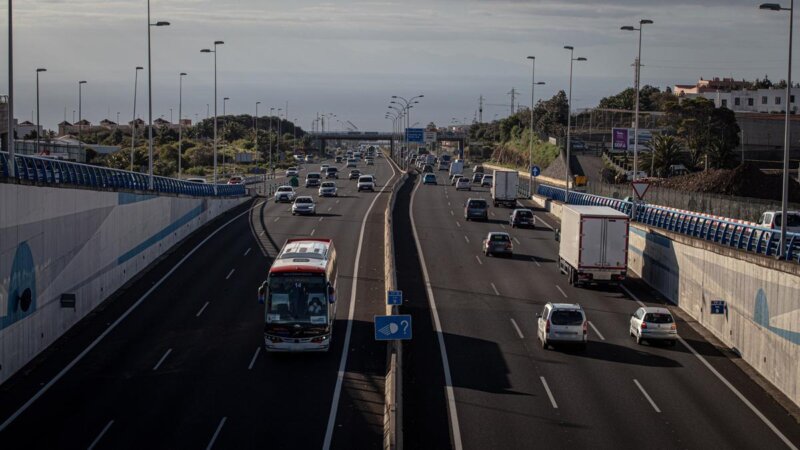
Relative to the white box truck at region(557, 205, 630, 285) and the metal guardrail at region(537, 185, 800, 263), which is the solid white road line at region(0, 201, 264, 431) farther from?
the metal guardrail at region(537, 185, 800, 263)

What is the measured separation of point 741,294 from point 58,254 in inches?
936

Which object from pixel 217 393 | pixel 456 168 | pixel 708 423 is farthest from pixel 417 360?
pixel 456 168

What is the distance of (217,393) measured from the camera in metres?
27.5

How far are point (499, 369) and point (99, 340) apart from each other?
14.2 metres

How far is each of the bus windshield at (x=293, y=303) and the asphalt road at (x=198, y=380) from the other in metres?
1.43

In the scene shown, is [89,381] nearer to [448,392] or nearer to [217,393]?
[217,393]

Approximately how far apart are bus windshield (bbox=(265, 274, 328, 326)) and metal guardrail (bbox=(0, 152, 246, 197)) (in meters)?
8.90

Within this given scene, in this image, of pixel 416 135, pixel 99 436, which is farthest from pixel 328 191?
pixel 416 135

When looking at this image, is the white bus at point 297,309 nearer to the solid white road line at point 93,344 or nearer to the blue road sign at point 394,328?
the blue road sign at point 394,328

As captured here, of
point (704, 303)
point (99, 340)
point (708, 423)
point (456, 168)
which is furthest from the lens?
point (456, 168)

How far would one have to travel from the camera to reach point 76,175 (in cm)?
3853

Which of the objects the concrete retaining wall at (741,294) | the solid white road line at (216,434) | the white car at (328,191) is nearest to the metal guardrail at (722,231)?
the concrete retaining wall at (741,294)

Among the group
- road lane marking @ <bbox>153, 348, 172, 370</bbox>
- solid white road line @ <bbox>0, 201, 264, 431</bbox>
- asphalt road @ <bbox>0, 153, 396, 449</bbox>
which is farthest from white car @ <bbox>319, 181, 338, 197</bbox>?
road lane marking @ <bbox>153, 348, 172, 370</bbox>

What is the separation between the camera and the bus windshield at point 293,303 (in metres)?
30.8
